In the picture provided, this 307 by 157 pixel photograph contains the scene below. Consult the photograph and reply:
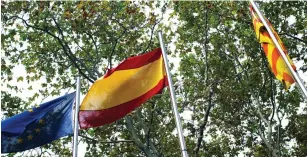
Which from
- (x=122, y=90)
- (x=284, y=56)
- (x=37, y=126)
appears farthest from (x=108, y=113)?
(x=284, y=56)

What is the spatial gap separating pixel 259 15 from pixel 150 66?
7.57ft

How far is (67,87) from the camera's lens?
14703mm

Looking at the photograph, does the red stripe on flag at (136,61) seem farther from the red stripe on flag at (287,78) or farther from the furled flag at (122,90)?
the red stripe on flag at (287,78)

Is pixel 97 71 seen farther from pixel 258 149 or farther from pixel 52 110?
pixel 258 149

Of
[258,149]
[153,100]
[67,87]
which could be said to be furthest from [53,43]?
[258,149]

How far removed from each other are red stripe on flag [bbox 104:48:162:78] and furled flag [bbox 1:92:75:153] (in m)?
1.41

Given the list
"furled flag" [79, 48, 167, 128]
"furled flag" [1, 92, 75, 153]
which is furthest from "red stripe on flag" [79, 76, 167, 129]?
"furled flag" [1, 92, 75, 153]

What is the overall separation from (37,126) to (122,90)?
71.0 inches

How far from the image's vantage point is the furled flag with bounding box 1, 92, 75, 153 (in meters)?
7.16

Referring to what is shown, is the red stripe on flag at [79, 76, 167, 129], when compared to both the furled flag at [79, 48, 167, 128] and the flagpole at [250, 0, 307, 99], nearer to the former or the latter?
the furled flag at [79, 48, 167, 128]

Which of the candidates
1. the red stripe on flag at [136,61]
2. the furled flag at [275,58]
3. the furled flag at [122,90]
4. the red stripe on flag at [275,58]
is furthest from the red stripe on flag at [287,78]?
the red stripe on flag at [136,61]

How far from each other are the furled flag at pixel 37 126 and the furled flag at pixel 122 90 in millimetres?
1115

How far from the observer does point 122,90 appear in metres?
6.90

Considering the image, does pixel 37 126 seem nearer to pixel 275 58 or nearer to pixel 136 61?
pixel 136 61
